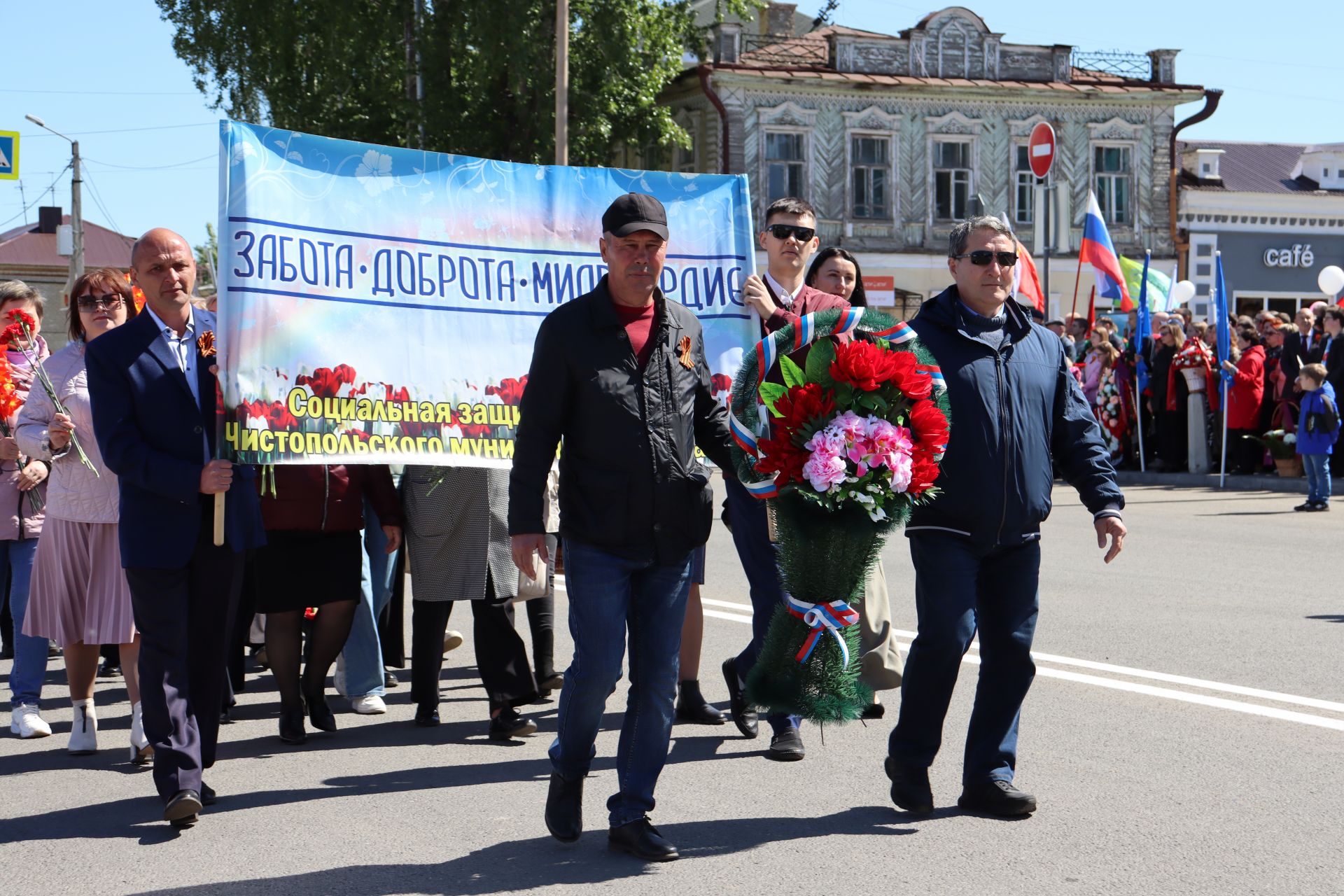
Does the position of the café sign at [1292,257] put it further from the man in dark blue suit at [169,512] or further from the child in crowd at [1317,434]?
the man in dark blue suit at [169,512]

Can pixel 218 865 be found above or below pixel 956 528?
below

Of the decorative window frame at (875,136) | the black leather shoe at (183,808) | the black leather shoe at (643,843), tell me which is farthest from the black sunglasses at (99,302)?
the decorative window frame at (875,136)

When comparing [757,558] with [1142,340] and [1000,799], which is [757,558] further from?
[1142,340]

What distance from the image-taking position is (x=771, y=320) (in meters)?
6.69

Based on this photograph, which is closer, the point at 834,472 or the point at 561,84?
the point at 834,472

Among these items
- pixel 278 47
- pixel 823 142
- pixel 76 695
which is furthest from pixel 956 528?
pixel 823 142

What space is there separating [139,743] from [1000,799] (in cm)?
355

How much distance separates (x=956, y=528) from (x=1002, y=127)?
38.6 meters

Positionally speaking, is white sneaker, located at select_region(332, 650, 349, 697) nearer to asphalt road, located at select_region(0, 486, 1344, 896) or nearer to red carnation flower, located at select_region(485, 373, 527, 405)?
asphalt road, located at select_region(0, 486, 1344, 896)

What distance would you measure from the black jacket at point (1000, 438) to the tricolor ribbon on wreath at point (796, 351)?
0.13 m

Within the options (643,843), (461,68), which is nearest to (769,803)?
(643,843)

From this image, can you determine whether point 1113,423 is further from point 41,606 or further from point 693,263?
point 41,606

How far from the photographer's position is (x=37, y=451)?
6906mm

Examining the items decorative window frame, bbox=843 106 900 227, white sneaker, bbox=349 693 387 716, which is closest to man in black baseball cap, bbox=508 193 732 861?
white sneaker, bbox=349 693 387 716
